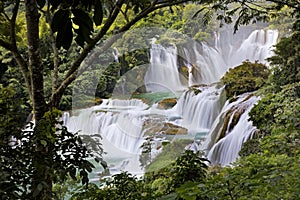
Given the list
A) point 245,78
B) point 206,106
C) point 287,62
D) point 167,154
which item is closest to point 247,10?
point 167,154

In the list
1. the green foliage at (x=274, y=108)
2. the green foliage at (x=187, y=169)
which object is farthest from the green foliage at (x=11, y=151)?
the green foliage at (x=274, y=108)

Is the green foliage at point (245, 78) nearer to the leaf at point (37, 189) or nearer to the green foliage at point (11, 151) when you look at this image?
the green foliage at point (11, 151)

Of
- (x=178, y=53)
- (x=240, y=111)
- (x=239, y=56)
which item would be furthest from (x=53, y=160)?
(x=239, y=56)

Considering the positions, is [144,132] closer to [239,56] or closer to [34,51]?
[34,51]

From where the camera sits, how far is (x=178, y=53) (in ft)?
6.44

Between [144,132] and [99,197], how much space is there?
15.3 inches

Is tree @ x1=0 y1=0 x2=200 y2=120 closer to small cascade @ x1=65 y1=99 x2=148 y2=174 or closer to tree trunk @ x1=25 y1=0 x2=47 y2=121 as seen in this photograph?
tree trunk @ x1=25 y1=0 x2=47 y2=121

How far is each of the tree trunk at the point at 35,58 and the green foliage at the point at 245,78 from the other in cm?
259

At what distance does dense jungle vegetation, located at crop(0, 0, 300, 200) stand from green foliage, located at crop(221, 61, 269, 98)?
25cm

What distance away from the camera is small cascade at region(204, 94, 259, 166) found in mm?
2977

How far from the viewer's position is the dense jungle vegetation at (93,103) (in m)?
0.70

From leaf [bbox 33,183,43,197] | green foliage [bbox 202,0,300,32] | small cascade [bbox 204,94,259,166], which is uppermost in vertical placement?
green foliage [bbox 202,0,300,32]

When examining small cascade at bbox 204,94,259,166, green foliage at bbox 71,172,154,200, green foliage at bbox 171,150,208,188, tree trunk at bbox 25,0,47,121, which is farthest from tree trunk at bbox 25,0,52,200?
small cascade at bbox 204,94,259,166

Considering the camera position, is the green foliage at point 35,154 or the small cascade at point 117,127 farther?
the small cascade at point 117,127
